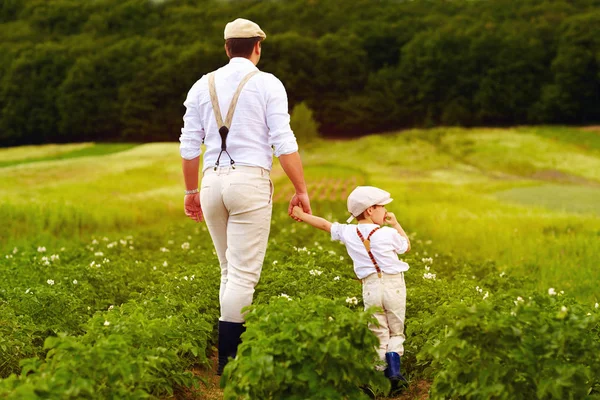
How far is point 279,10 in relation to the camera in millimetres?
37062

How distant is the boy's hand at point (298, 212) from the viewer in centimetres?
630

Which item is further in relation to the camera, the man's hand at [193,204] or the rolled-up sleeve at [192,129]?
the man's hand at [193,204]

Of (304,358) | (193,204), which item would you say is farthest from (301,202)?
(304,358)

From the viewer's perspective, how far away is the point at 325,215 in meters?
17.2

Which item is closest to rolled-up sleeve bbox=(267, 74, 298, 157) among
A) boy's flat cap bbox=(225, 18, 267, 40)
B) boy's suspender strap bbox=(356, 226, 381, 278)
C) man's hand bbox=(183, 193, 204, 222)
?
boy's flat cap bbox=(225, 18, 267, 40)

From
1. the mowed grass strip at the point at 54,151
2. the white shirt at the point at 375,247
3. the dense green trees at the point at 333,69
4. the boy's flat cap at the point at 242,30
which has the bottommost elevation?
the mowed grass strip at the point at 54,151

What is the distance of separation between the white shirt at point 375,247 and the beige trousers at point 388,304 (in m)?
0.08

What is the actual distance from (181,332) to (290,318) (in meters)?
1.41

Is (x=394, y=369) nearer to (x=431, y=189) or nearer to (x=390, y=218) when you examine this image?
(x=390, y=218)

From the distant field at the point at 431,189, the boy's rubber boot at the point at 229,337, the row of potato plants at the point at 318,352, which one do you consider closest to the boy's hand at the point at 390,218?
the row of potato plants at the point at 318,352

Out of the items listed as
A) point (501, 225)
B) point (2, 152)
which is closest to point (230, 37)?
point (501, 225)

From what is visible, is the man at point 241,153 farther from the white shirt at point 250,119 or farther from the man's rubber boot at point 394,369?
the man's rubber boot at point 394,369

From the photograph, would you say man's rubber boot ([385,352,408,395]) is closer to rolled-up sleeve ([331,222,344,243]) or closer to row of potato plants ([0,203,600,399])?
row of potato plants ([0,203,600,399])

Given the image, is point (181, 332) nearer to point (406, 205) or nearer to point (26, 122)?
point (406, 205)
